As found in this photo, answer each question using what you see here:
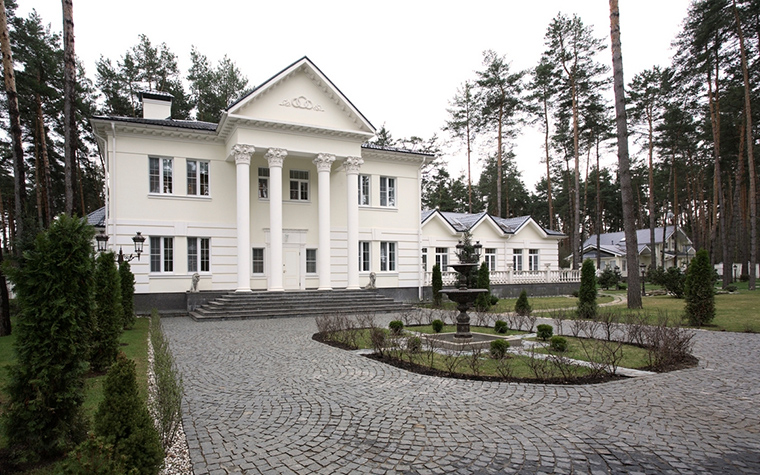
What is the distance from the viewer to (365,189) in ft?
81.9

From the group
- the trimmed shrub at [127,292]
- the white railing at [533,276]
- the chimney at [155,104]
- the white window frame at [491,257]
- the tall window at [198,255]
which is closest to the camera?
the trimmed shrub at [127,292]

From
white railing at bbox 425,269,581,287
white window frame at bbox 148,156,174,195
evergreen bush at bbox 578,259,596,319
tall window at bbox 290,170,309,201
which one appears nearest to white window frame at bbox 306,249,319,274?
tall window at bbox 290,170,309,201

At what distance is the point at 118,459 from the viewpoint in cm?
318

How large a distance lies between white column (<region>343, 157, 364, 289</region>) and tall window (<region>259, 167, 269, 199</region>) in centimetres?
→ 393

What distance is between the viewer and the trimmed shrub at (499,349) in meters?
8.84

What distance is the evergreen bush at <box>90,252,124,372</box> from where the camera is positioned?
27.3 feet

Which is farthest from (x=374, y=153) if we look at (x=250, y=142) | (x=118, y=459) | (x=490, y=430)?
(x=118, y=459)

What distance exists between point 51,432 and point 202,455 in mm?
1321

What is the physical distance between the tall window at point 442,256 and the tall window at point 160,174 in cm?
1571

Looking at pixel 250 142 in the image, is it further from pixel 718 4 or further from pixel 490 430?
pixel 718 4

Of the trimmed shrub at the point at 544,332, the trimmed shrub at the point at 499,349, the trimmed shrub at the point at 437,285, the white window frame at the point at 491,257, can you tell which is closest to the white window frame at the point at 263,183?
the trimmed shrub at the point at 437,285

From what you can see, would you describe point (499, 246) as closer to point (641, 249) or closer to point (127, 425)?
point (641, 249)

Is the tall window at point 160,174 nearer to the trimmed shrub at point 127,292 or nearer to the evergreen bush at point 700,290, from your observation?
the trimmed shrub at point 127,292

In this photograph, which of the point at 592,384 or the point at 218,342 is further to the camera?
the point at 218,342
